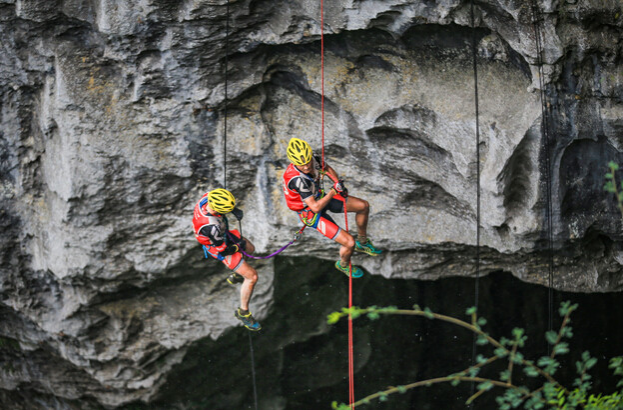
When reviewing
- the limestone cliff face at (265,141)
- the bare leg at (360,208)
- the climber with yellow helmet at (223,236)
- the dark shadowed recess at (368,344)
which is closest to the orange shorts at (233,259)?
the climber with yellow helmet at (223,236)

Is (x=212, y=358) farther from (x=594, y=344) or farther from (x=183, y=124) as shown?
(x=594, y=344)

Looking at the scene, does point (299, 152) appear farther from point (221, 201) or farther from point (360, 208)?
point (360, 208)

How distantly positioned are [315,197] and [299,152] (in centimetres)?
54

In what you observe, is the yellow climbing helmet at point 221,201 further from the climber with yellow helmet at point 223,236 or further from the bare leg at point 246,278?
the bare leg at point 246,278

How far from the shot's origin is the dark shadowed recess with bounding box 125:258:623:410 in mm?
8547

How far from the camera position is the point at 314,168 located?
21.9 ft

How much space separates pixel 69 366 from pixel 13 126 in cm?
367

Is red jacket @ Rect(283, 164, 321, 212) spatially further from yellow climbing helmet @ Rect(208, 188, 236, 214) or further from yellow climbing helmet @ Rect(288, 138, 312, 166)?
yellow climbing helmet @ Rect(208, 188, 236, 214)

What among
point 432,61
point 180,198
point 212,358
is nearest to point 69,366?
point 212,358

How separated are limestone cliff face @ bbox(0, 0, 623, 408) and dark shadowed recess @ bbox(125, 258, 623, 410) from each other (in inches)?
10.1

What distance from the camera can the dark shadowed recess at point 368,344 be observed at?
8547 mm

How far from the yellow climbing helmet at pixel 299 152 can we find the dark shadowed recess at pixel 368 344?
3212 mm

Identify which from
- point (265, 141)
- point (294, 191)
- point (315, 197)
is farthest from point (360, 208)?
point (265, 141)

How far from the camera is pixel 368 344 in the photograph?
9375 mm
